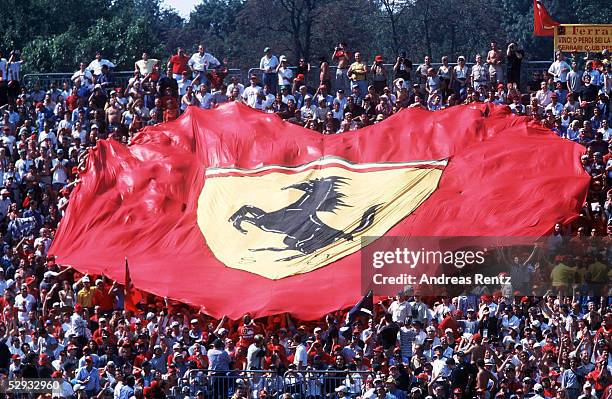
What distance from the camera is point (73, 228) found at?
31016 mm

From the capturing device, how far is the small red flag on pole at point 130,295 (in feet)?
93.4

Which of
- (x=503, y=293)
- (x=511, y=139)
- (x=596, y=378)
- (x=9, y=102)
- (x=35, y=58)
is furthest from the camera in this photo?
(x=35, y=58)

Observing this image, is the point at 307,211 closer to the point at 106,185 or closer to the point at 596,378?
the point at 106,185

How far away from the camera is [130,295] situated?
1125 inches

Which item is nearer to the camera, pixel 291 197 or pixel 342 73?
pixel 291 197

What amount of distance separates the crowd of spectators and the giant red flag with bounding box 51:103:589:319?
0.57 meters

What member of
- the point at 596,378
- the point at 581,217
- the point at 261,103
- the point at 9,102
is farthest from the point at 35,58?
the point at 596,378

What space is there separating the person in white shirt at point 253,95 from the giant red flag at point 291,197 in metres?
1.54

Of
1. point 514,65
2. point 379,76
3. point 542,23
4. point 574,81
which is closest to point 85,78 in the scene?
point 379,76

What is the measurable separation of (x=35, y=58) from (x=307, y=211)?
82.0 ft

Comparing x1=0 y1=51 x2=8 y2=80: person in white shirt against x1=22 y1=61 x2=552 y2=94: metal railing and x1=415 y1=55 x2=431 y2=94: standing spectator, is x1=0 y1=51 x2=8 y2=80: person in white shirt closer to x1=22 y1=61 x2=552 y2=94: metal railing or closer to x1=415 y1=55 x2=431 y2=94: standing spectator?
x1=22 y1=61 x2=552 y2=94: metal railing

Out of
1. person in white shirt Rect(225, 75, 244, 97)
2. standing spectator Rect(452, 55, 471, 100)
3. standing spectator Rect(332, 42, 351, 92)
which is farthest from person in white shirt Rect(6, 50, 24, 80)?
standing spectator Rect(452, 55, 471, 100)

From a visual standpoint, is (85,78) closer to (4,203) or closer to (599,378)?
(4,203)

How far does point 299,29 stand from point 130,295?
35.2 meters
